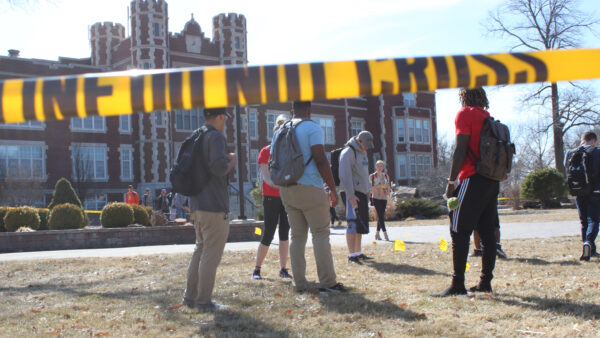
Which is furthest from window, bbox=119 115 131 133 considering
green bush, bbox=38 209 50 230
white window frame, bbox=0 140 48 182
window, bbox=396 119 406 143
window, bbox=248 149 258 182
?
window, bbox=396 119 406 143

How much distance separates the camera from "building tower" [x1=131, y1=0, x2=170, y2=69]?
35.0 m

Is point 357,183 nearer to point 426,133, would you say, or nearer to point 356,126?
point 356,126

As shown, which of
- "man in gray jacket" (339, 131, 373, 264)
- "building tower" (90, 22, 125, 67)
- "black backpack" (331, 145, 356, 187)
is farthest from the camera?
"building tower" (90, 22, 125, 67)

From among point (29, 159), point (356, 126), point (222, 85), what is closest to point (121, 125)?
point (29, 159)

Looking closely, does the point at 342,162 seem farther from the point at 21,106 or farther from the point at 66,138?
the point at 66,138

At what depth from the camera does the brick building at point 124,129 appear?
102 feet

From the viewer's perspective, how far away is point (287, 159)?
486 cm

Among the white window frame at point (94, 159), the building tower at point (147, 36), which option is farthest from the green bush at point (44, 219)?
the building tower at point (147, 36)

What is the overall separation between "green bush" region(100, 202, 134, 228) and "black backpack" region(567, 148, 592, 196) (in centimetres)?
1047

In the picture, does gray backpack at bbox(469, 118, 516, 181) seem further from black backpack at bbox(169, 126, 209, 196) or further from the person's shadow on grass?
black backpack at bbox(169, 126, 209, 196)

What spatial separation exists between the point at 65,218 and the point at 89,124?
22207mm

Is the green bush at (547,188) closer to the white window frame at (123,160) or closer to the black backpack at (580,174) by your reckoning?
the black backpack at (580,174)

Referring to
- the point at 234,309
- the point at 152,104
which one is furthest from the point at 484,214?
the point at 152,104

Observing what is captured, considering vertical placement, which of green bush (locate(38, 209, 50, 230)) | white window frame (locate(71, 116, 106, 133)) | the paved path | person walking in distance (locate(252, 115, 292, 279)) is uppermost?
white window frame (locate(71, 116, 106, 133))
